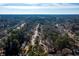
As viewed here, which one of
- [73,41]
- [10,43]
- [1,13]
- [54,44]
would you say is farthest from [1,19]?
[73,41]

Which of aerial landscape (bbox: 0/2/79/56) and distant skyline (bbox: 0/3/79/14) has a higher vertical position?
distant skyline (bbox: 0/3/79/14)

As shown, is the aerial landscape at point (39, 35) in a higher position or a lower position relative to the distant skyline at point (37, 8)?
lower

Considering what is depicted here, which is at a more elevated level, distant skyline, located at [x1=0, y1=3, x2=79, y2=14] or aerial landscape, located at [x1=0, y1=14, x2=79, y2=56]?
distant skyline, located at [x1=0, y1=3, x2=79, y2=14]

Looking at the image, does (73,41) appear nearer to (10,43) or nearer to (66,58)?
(66,58)

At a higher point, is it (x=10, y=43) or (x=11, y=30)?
(x=11, y=30)

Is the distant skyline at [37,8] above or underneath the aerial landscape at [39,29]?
above
